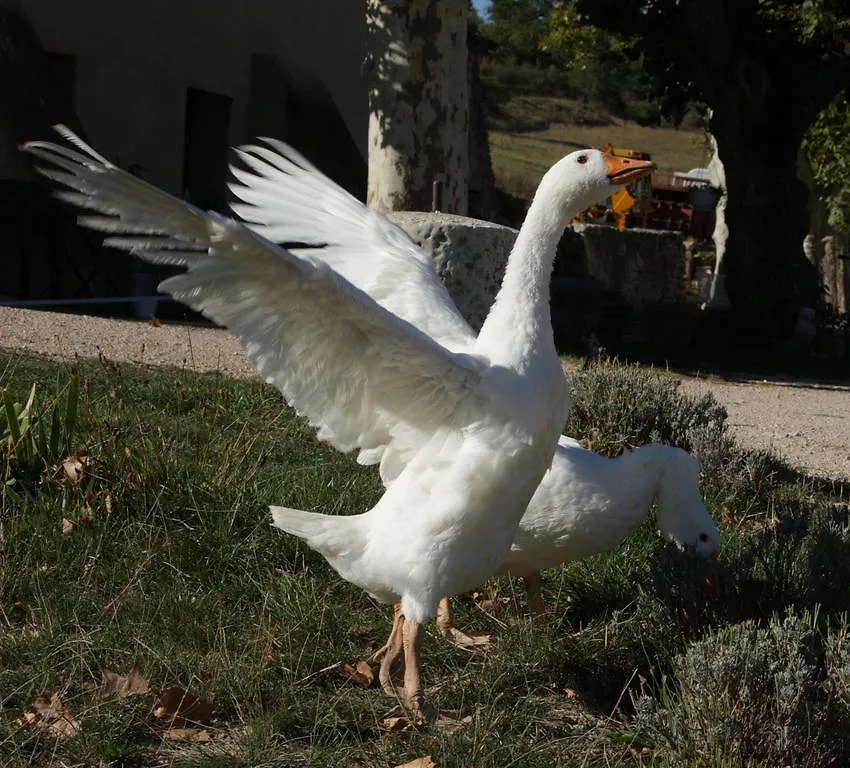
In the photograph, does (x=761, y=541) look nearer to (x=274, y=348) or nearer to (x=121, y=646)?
(x=274, y=348)

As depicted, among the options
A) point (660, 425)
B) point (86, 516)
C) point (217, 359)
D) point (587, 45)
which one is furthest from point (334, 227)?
point (587, 45)

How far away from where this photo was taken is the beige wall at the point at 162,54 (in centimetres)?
1269

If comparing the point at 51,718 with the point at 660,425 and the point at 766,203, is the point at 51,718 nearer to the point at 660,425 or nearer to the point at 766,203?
the point at 660,425

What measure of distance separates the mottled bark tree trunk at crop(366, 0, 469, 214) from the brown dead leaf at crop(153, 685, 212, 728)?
21.3 feet

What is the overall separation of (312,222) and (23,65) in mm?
7298

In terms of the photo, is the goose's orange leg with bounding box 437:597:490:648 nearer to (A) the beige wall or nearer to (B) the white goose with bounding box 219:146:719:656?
(B) the white goose with bounding box 219:146:719:656

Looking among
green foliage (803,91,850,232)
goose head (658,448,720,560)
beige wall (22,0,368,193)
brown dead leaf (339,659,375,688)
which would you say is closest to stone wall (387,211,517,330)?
goose head (658,448,720,560)

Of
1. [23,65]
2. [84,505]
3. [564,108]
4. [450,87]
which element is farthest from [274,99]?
[564,108]

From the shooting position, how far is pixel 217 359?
8086mm

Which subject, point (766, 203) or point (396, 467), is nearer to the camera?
point (396, 467)

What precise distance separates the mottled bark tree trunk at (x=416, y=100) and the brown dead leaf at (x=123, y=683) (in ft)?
20.9

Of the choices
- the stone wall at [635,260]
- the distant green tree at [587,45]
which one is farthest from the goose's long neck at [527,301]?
the stone wall at [635,260]

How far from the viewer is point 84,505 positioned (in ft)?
14.2

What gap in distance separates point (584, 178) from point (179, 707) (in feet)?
6.65
